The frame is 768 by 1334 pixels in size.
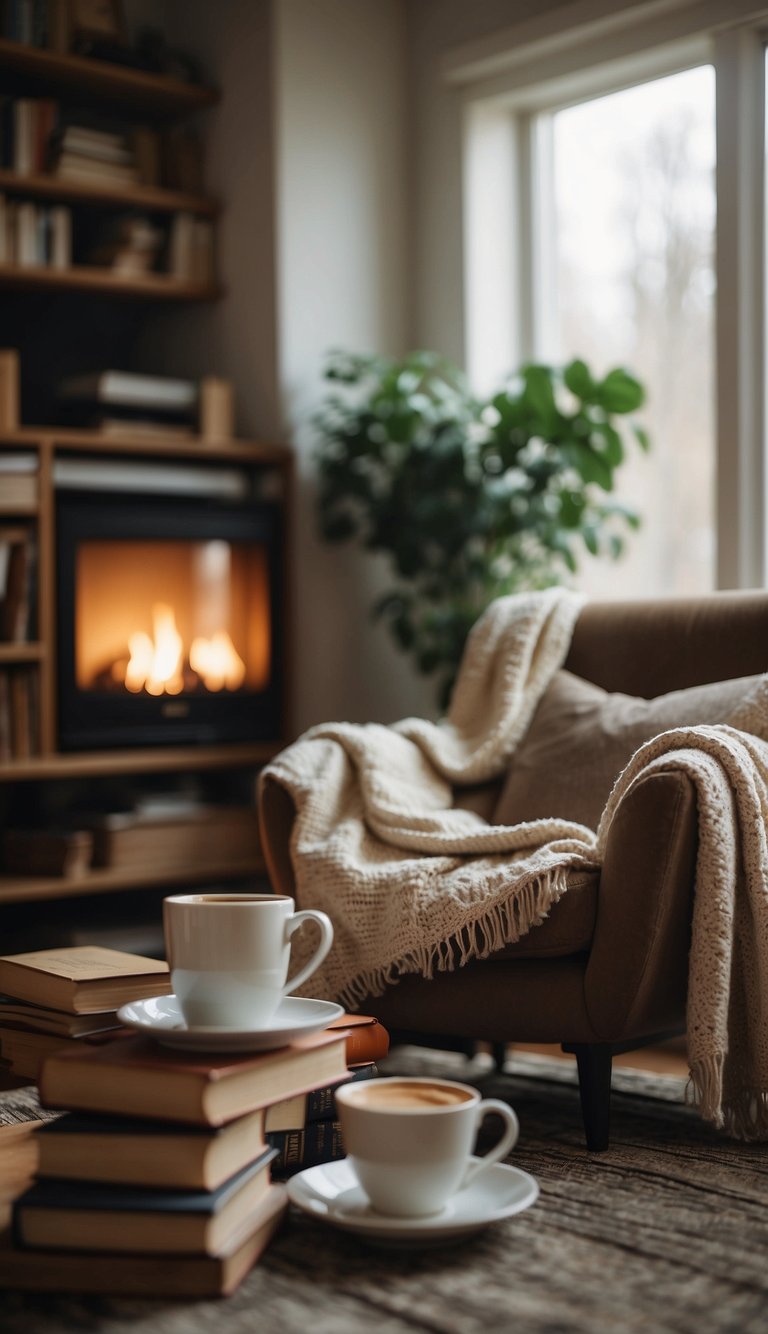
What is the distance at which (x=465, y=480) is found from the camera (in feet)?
10.1

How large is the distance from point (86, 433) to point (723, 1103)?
6.55 ft

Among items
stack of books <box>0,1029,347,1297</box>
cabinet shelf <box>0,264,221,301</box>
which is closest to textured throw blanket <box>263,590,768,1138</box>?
stack of books <box>0,1029,347,1297</box>

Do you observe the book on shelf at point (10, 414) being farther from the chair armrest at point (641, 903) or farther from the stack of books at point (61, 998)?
the chair armrest at point (641, 903)

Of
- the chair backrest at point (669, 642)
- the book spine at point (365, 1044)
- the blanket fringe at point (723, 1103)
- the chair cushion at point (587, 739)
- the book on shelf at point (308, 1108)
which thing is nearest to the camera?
the book on shelf at point (308, 1108)

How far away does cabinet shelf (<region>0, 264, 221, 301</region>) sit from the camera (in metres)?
3.18

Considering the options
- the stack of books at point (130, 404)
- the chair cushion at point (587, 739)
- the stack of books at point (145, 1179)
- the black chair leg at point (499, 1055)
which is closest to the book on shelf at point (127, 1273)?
the stack of books at point (145, 1179)

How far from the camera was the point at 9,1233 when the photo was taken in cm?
132

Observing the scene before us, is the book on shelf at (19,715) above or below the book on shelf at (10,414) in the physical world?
below

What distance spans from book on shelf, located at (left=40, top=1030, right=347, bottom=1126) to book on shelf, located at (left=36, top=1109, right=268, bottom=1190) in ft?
0.04

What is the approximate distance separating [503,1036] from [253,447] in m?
1.72

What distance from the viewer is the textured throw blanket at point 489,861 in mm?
1826

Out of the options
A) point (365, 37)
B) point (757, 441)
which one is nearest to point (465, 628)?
point (757, 441)

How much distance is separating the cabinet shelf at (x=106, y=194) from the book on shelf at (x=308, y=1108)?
228 cm

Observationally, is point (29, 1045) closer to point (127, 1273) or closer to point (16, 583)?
point (127, 1273)
